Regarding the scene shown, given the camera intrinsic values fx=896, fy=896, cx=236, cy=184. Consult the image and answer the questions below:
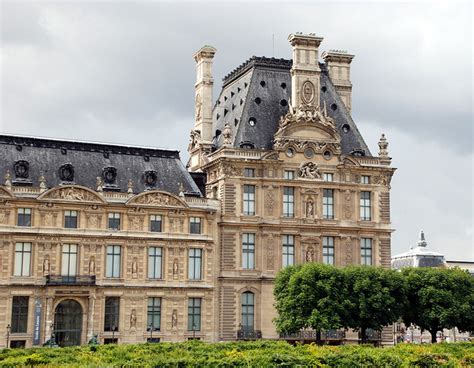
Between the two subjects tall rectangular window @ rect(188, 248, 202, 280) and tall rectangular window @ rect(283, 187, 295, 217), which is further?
tall rectangular window @ rect(283, 187, 295, 217)

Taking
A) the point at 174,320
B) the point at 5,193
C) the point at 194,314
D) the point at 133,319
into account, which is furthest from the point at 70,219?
the point at 194,314

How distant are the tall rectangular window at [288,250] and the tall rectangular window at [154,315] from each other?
41.1ft

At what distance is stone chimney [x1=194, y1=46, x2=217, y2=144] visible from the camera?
Result: 289 feet

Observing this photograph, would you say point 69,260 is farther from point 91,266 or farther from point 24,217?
point 24,217

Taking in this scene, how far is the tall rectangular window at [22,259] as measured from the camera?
239 feet

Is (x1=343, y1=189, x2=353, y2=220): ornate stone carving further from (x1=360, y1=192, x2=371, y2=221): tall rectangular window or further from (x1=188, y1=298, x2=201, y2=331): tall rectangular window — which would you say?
(x1=188, y1=298, x2=201, y2=331): tall rectangular window

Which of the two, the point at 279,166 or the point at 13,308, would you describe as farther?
the point at 279,166

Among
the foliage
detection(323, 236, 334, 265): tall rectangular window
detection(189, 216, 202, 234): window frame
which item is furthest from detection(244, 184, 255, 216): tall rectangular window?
the foliage

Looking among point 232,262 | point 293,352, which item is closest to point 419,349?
point 293,352

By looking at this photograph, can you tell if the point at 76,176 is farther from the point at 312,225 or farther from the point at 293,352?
the point at 293,352

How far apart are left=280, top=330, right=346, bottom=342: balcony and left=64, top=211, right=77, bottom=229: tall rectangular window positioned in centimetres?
2108

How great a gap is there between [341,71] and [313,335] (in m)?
29.4

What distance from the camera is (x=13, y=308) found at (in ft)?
237

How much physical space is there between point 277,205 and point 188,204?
333 inches
